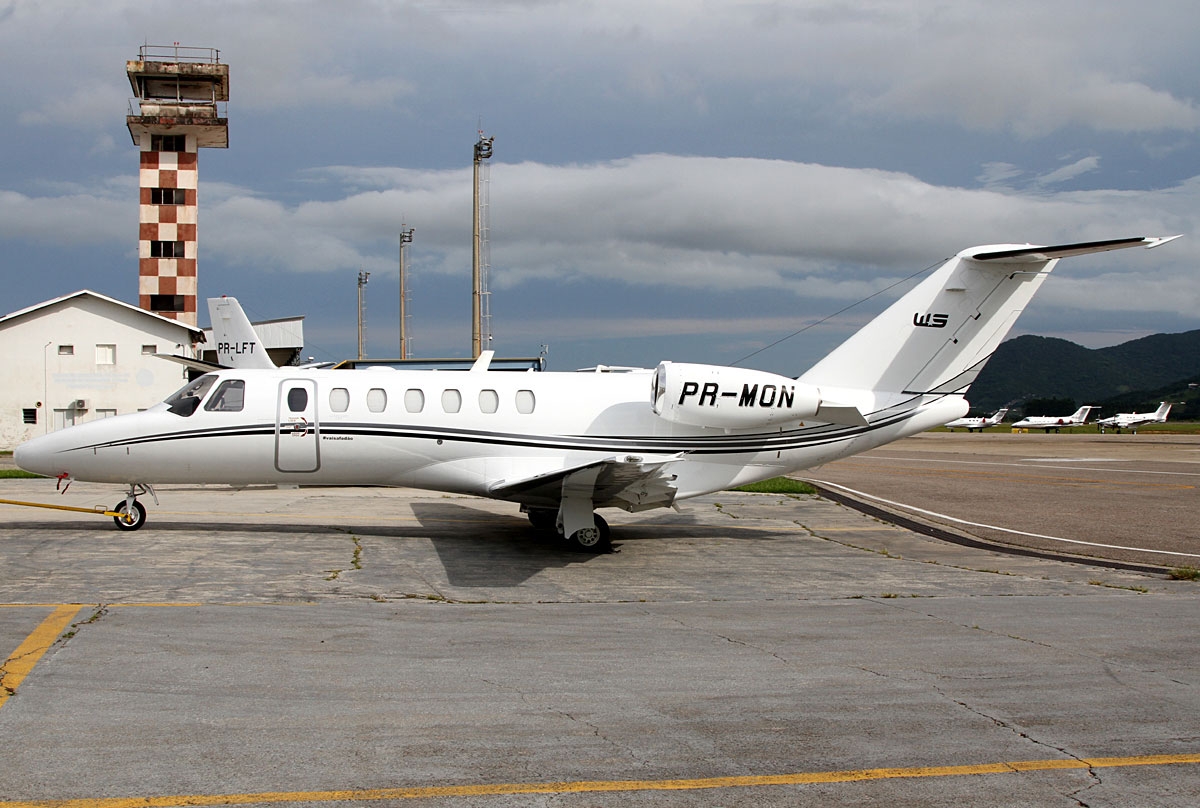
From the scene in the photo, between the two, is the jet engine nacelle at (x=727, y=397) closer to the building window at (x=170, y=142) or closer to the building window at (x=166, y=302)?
the building window at (x=166, y=302)

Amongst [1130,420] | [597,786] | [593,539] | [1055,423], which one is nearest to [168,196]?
[593,539]

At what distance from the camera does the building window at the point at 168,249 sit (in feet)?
138

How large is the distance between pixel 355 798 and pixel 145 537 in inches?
409

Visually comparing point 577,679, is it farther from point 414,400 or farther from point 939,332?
point 939,332

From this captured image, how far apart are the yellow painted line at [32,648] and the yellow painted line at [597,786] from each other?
6.54 feet

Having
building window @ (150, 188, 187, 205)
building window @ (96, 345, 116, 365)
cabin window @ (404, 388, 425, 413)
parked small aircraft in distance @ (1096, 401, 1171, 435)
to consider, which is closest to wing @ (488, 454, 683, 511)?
cabin window @ (404, 388, 425, 413)

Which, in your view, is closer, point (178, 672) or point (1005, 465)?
point (178, 672)

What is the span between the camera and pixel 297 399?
1391cm

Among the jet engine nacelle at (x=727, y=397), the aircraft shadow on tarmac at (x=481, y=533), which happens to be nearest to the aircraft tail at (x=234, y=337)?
the aircraft shadow on tarmac at (x=481, y=533)

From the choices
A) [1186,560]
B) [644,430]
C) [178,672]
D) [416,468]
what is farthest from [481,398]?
[1186,560]

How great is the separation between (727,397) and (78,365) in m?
31.7

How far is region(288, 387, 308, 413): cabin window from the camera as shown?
13859 millimetres

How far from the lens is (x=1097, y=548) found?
14773 millimetres

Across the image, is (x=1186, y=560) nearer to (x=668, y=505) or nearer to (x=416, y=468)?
(x=668, y=505)
